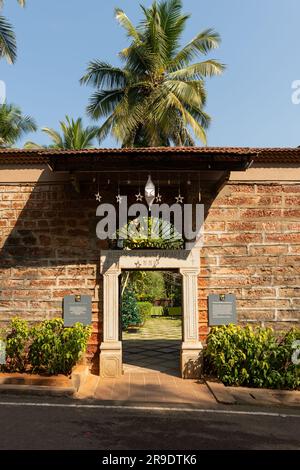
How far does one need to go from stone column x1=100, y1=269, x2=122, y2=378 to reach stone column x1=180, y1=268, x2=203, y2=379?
138cm

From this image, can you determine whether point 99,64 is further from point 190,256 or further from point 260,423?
point 260,423

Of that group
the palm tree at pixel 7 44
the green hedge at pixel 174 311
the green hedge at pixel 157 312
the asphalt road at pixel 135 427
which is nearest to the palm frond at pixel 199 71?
the palm tree at pixel 7 44

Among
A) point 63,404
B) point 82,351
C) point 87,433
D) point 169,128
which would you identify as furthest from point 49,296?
point 169,128

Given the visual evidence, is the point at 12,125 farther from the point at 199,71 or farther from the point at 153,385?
the point at 153,385

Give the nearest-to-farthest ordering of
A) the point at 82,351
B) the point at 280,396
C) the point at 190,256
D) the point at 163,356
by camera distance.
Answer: the point at 280,396 → the point at 82,351 → the point at 190,256 → the point at 163,356

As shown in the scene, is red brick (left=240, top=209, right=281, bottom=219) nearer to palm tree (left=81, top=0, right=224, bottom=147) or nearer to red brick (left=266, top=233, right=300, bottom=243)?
red brick (left=266, top=233, right=300, bottom=243)

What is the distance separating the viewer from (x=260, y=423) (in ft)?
17.1

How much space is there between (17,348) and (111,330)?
1.91m

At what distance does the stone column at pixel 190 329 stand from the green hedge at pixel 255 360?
1.61ft

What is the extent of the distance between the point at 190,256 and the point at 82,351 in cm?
300

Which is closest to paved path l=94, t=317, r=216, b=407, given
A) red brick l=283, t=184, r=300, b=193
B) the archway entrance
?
the archway entrance

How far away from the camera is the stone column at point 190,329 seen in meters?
7.52

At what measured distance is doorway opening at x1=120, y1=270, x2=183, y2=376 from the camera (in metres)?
9.01

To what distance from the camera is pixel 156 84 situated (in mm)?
15688
